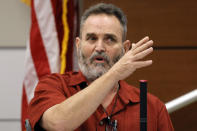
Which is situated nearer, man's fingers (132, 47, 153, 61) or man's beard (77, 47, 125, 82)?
man's fingers (132, 47, 153, 61)

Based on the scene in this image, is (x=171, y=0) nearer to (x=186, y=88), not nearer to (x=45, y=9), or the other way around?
(x=186, y=88)

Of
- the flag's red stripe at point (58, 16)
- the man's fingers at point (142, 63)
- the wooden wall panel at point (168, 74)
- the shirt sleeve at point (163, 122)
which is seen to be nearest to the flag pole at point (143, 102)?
the man's fingers at point (142, 63)

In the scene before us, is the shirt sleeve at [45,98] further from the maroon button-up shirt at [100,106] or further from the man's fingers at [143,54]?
Answer: the man's fingers at [143,54]

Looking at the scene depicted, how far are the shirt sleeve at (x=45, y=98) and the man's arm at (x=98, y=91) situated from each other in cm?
12

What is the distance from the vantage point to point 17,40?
6.89ft

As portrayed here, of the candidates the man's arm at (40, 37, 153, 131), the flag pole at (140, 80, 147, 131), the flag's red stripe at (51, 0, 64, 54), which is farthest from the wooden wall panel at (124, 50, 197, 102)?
the flag pole at (140, 80, 147, 131)

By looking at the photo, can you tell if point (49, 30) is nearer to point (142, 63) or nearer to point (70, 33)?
point (70, 33)

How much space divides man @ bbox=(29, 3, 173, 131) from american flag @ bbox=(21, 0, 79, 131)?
619 mm

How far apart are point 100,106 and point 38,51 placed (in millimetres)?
877

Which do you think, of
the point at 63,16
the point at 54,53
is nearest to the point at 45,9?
the point at 63,16

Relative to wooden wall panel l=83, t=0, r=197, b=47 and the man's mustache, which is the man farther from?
wooden wall panel l=83, t=0, r=197, b=47

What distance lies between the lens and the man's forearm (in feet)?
3.19

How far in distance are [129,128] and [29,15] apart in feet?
3.88

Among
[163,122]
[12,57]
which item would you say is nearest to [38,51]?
[12,57]
